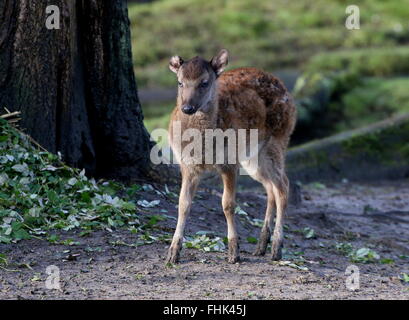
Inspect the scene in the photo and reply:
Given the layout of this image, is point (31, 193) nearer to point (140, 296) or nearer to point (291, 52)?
point (140, 296)

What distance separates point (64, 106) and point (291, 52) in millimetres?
14129

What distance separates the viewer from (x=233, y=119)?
871 centimetres

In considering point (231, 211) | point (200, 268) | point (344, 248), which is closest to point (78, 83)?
point (231, 211)

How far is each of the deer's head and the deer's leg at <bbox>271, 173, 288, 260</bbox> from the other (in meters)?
1.41

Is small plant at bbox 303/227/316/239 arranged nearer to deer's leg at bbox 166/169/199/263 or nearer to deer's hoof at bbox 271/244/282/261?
deer's hoof at bbox 271/244/282/261

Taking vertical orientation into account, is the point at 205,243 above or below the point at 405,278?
above

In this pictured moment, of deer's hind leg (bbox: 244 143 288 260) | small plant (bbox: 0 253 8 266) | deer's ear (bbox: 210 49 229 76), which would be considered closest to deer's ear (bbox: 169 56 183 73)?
deer's ear (bbox: 210 49 229 76)

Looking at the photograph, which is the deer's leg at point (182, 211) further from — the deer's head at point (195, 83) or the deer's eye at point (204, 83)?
the deer's eye at point (204, 83)

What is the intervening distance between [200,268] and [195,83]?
1.75 metres

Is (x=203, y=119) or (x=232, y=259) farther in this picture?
(x=203, y=119)

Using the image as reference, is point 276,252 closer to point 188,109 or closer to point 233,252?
point 233,252

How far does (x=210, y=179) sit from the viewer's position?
11898mm

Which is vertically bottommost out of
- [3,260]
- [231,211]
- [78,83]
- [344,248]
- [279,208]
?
[344,248]
